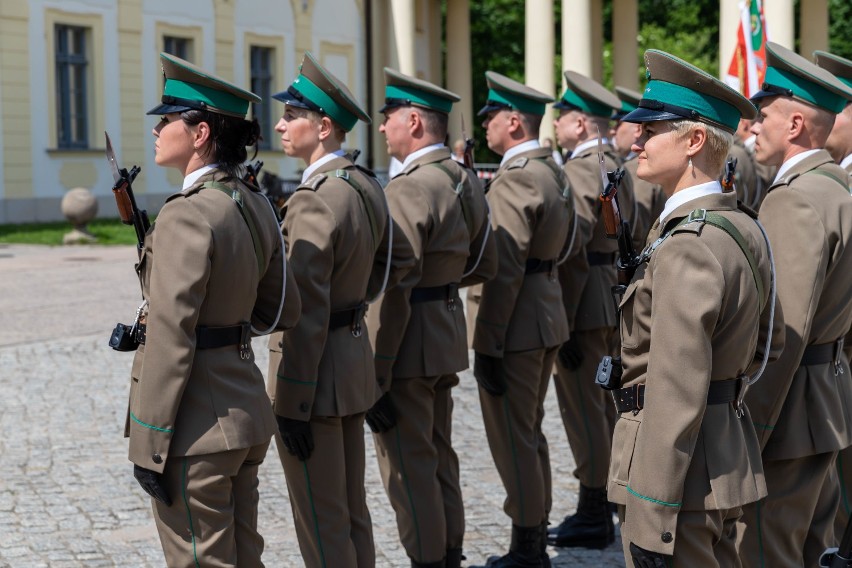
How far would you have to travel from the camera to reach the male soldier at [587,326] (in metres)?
6.42

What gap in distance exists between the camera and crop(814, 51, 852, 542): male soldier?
508cm

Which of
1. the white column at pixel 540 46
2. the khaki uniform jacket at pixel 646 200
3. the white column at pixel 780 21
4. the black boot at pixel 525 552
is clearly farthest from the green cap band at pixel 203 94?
the white column at pixel 540 46

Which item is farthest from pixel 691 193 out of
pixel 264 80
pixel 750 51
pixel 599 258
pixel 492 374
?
pixel 264 80

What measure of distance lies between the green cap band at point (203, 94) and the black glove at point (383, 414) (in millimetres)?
1693

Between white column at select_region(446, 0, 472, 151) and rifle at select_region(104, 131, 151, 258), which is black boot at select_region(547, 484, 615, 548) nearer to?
rifle at select_region(104, 131, 151, 258)

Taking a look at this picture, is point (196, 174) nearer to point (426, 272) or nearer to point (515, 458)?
point (426, 272)

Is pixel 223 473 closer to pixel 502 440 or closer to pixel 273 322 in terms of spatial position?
pixel 273 322

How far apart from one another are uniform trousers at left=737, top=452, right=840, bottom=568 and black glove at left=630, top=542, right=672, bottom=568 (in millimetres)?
930

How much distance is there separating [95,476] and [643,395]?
13.9 feet

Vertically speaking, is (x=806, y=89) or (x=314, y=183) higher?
(x=806, y=89)

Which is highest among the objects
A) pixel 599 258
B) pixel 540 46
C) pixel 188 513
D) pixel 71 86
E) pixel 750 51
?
pixel 540 46

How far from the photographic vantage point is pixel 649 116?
11.8 ft

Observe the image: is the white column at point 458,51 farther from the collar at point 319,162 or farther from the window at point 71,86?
the collar at point 319,162

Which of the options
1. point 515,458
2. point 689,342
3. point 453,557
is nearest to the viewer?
point 689,342
